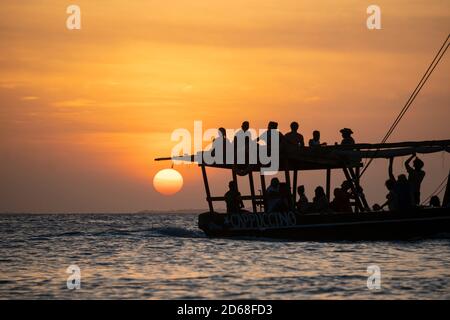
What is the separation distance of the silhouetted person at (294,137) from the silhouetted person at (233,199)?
2976 millimetres

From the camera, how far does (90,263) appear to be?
76.7 ft

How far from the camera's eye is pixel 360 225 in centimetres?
2647

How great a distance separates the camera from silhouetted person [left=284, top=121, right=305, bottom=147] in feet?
90.6

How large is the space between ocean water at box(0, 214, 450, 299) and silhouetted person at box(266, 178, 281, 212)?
4.07 ft

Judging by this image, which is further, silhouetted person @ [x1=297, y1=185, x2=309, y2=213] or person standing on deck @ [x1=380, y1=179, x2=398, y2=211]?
silhouetted person @ [x1=297, y1=185, x2=309, y2=213]

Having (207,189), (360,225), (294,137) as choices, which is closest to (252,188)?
(207,189)

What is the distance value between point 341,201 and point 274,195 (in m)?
2.25

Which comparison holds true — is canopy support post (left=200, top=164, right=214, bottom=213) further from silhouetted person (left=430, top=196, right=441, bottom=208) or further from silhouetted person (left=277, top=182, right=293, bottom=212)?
silhouetted person (left=430, top=196, right=441, bottom=208)

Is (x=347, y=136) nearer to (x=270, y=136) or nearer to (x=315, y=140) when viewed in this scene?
(x=315, y=140)

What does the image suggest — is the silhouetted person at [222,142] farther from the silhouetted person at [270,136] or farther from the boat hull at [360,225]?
the boat hull at [360,225]

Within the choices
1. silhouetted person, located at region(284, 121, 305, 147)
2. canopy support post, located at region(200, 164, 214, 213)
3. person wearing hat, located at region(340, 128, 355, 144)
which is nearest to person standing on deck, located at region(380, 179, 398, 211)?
person wearing hat, located at region(340, 128, 355, 144)
